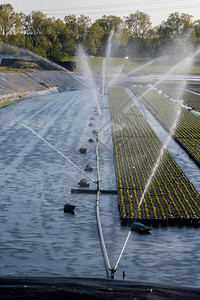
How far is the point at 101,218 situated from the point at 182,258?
13.0ft

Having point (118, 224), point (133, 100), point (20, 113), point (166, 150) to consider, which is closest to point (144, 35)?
point (133, 100)

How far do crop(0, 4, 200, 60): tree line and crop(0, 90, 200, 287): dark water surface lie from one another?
305 ft

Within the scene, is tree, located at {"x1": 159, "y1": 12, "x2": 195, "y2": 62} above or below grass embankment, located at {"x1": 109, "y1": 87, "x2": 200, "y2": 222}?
above

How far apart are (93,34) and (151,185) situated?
437 ft

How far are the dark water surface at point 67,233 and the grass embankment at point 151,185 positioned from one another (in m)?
0.61

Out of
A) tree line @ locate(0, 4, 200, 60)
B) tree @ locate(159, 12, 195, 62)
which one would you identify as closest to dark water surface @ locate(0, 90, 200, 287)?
tree line @ locate(0, 4, 200, 60)

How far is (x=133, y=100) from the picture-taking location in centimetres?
5981

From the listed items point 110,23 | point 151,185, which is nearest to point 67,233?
point 151,185

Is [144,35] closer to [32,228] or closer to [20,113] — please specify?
[20,113]

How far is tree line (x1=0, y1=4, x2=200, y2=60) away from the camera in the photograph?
114 metres

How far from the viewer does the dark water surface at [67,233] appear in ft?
40.4

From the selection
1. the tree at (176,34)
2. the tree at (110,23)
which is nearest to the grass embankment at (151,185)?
the tree at (176,34)

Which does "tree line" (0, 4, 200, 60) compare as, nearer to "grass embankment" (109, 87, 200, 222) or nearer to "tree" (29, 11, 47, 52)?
"tree" (29, 11, 47, 52)

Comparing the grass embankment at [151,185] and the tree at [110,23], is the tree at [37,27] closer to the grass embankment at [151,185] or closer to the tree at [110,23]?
the tree at [110,23]
